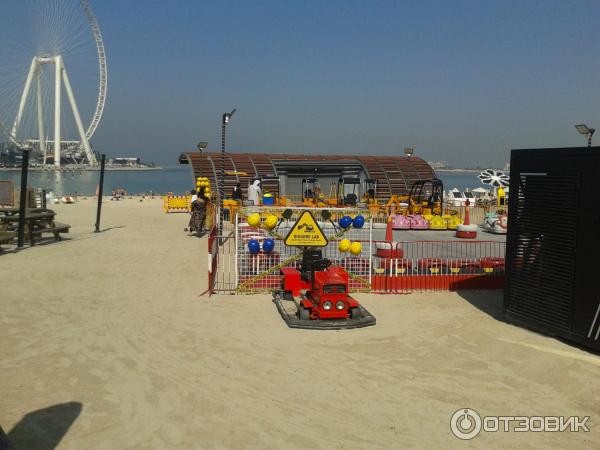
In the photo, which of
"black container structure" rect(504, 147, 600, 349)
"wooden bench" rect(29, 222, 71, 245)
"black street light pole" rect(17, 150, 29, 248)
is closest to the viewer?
"black container structure" rect(504, 147, 600, 349)

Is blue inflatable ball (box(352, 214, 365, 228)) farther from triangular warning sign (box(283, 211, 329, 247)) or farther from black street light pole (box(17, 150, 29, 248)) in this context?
black street light pole (box(17, 150, 29, 248))

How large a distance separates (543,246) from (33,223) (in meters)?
14.7

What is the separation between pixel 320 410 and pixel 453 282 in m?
6.73

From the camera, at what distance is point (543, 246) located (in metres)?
8.66

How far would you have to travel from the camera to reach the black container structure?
7.86 m

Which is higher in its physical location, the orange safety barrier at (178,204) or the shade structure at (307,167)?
the shade structure at (307,167)

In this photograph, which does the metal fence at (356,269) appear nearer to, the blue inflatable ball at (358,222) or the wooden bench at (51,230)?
the blue inflatable ball at (358,222)

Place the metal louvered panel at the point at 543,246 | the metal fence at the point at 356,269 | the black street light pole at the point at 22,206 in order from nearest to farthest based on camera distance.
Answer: the metal louvered panel at the point at 543,246
the metal fence at the point at 356,269
the black street light pole at the point at 22,206

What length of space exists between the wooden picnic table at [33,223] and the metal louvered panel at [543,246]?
1381 cm

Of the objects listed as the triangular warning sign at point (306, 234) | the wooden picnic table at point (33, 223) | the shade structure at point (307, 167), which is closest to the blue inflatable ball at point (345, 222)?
the triangular warning sign at point (306, 234)

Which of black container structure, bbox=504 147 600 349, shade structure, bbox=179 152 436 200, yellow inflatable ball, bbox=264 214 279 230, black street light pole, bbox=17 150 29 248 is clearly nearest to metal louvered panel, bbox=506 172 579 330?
black container structure, bbox=504 147 600 349

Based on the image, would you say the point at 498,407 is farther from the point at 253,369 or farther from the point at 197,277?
the point at 197,277

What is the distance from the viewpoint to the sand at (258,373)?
5.30 m

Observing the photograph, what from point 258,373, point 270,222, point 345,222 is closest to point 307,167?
point 345,222
